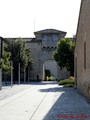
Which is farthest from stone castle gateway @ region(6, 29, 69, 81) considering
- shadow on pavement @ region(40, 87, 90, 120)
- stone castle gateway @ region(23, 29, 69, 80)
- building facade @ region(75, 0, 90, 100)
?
shadow on pavement @ region(40, 87, 90, 120)

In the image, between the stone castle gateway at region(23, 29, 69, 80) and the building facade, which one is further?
the stone castle gateway at region(23, 29, 69, 80)

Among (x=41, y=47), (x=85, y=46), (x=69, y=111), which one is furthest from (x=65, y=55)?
(x=69, y=111)

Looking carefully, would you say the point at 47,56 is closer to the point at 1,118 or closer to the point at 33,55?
the point at 33,55

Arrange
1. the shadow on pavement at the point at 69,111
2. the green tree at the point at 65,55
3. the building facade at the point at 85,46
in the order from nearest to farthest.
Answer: the shadow on pavement at the point at 69,111, the building facade at the point at 85,46, the green tree at the point at 65,55

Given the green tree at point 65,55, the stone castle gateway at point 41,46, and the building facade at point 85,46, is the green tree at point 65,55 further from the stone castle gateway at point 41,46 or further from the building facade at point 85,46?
the building facade at point 85,46

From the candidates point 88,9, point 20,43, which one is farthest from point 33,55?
point 88,9

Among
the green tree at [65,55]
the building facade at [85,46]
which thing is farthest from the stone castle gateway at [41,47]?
the building facade at [85,46]

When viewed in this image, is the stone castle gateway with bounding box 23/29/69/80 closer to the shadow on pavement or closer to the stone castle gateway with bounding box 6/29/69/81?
the stone castle gateway with bounding box 6/29/69/81

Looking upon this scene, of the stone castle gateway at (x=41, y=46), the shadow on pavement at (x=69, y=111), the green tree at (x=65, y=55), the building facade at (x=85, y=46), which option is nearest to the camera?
the shadow on pavement at (x=69, y=111)

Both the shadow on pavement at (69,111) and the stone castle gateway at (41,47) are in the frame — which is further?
the stone castle gateway at (41,47)

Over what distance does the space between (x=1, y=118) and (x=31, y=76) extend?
63.9 metres

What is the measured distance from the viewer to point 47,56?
259ft

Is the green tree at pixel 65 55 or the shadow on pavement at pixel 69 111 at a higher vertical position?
the green tree at pixel 65 55

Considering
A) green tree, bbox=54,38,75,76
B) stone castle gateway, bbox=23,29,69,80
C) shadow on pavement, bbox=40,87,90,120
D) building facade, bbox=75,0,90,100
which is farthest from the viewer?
stone castle gateway, bbox=23,29,69,80
